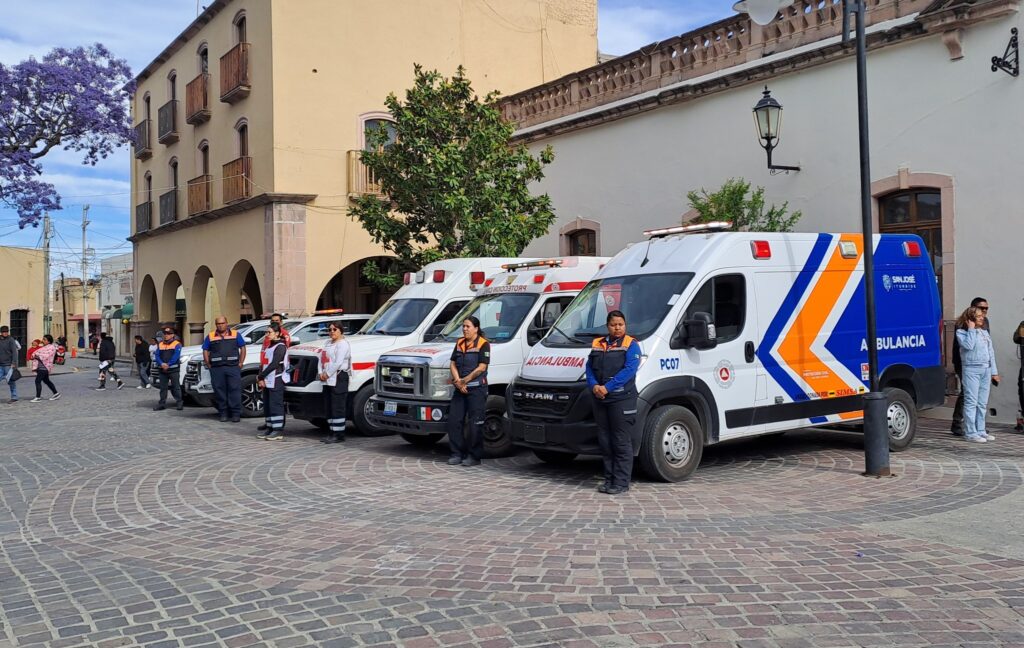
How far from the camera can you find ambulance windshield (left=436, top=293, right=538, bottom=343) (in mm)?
11375

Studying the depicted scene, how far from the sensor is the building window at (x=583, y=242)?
1912 cm

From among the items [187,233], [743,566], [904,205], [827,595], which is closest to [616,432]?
[743,566]

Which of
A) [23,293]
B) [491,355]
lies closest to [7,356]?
[491,355]

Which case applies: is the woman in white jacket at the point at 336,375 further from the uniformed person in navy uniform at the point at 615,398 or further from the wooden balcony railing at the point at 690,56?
the wooden balcony railing at the point at 690,56

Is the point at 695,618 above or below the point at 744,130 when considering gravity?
below

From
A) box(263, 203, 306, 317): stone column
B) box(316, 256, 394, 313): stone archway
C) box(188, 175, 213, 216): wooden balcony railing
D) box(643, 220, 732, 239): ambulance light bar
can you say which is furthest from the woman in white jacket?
box(188, 175, 213, 216): wooden balcony railing

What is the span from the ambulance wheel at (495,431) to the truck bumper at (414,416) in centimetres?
58

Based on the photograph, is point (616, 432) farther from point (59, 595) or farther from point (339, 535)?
point (59, 595)

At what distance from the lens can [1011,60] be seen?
12.0 metres

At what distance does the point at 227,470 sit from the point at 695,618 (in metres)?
6.68

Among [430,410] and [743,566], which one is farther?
[430,410]

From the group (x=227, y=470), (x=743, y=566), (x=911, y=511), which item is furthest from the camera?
(x=227, y=470)

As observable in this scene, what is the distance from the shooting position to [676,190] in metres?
16.9

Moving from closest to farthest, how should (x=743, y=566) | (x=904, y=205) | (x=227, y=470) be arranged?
(x=743, y=566) < (x=227, y=470) < (x=904, y=205)
